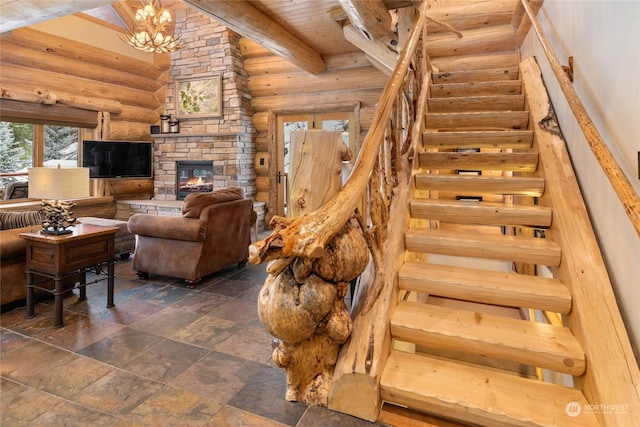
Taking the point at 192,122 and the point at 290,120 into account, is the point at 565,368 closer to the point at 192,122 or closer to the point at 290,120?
the point at 290,120

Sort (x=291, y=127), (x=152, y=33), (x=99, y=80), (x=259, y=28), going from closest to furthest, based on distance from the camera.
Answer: (x=259, y=28)
(x=152, y=33)
(x=99, y=80)
(x=291, y=127)

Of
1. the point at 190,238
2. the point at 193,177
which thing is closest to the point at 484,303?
the point at 190,238

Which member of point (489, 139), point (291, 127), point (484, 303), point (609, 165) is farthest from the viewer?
point (291, 127)

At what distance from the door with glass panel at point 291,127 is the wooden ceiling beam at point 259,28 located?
853 millimetres

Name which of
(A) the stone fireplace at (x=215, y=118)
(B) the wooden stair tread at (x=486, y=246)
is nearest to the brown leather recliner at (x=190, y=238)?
(B) the wooden stair tread at (x=486, y=246)

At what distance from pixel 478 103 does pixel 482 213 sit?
1715 millimetres

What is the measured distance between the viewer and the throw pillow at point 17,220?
3131mm

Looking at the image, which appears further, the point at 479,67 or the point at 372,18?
the point at 479,67

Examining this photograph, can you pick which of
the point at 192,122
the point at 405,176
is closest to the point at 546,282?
the point at 405,176

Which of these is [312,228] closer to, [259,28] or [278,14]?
[259,28]

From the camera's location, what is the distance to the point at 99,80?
6078 millimetres

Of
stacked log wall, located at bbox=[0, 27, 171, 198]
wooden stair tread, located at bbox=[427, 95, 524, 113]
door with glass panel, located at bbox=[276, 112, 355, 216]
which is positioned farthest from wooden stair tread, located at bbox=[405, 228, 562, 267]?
stacked log wall, located at bbox=[0, 27, 171, 198]

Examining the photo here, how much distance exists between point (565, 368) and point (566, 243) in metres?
0.73

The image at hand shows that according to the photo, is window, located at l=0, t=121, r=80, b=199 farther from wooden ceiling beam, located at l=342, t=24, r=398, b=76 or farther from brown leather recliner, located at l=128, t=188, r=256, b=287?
wooden ceiling beam, located at l=342, t=24, r=398, b=76
